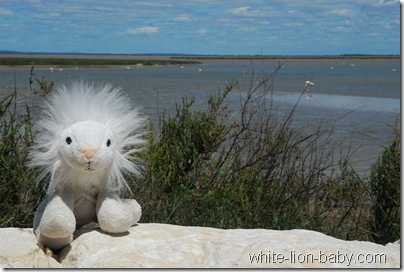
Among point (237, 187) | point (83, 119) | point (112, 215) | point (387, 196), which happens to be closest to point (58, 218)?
point (112, 215)

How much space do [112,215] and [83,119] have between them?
Answer: 2.00ft

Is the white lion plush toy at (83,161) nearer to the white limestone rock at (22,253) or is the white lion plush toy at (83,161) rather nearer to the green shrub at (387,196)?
the white limestone rock at (22,253)

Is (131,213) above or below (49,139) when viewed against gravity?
below

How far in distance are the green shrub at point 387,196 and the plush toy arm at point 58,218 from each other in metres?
2.67

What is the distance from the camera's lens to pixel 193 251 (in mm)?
3609

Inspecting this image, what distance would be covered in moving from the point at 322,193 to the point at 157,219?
1768 millimetres

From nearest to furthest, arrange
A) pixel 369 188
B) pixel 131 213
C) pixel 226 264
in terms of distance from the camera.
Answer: pixel 226 264 → pixel 131 213 → pixel 369 188

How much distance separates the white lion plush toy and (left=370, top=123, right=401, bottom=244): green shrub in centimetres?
230

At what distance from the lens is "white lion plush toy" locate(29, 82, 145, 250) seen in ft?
11.6

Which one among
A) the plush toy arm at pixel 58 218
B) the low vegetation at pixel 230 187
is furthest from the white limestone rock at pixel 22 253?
the low vegetation at pixel 230 187

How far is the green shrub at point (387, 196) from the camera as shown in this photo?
16.8ft

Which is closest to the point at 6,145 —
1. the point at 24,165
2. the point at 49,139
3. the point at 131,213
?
the point at 24,165

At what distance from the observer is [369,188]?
5590 millimetres

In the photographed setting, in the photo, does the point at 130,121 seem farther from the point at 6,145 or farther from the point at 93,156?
the point at 6,145
